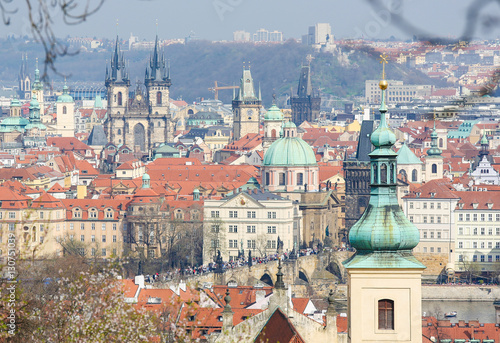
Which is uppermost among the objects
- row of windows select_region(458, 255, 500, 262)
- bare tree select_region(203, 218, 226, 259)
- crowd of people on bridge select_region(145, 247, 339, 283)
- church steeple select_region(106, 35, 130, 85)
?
church steeple select_region(106, 35, 130, 85)

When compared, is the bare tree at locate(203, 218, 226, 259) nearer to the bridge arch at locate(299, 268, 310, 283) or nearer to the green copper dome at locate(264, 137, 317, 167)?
the bridge arch at locate(299, 268, 310, 283)

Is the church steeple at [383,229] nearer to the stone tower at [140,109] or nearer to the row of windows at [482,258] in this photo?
the row of windows at [482,258]

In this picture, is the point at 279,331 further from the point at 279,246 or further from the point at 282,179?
the point at 282,179

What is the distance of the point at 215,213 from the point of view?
89.2 m

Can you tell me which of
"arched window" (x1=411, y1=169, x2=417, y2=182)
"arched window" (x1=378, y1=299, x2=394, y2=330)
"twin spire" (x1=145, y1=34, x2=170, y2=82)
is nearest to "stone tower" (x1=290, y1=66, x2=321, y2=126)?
"twin spire" (x1=145, y1=34, x2=170, y2=82)

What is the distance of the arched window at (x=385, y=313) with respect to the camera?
2833 centimetres

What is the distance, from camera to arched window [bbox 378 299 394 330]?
28328 millimetres

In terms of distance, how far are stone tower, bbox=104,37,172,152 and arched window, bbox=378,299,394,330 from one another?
135 metres

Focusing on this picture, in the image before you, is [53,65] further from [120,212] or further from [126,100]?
[126,100]

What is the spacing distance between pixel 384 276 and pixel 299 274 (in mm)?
54669

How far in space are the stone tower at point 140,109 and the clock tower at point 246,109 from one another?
819cm

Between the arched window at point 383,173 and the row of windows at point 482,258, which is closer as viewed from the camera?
the arched window at point 383,173

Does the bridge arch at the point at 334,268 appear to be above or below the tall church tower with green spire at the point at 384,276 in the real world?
below

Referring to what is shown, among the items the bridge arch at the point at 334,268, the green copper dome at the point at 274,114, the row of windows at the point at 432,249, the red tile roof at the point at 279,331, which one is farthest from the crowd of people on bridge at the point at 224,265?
the red tile roof at the point at 279,331
